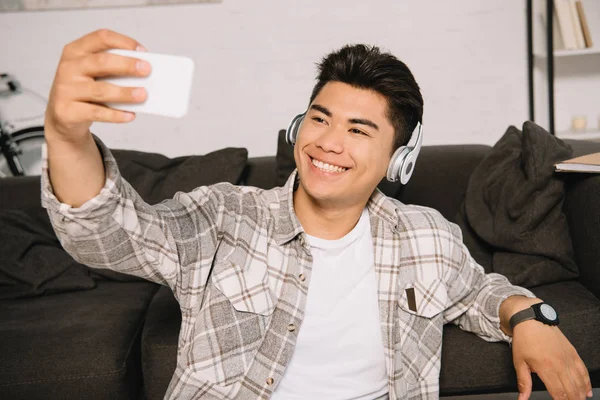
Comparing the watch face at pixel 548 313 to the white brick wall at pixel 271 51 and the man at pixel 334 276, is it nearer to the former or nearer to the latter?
the man at pixel 334 276

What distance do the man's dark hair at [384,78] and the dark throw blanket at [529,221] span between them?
61cm

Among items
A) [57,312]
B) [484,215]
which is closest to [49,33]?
[57,312]

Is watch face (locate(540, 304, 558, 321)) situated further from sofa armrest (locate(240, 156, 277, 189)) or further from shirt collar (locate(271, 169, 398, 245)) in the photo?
sofa armrest (locate(240, 156, 277, 189))

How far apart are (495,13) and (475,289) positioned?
2171mm

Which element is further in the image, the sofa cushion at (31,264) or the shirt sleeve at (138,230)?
the sofa cushion at (31,264)

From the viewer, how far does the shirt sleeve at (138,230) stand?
0.97m

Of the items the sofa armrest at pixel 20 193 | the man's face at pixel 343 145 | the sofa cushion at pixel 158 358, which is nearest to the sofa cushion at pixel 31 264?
the sofa armrest at pixel 20 193

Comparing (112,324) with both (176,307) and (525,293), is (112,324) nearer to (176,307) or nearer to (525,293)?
A: (176,307)

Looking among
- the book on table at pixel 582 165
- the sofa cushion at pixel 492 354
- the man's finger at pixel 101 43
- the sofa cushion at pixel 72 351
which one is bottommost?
the sofa cushion at pixel 492 354

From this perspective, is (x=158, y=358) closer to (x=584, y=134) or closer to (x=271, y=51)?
(x=271, y=51)

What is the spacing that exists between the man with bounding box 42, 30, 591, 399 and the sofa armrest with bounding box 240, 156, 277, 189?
0.84m

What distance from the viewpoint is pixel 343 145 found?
145 cm

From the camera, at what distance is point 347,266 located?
58.5 inches

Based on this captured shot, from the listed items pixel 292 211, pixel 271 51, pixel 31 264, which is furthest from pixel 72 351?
pixel 271 51
